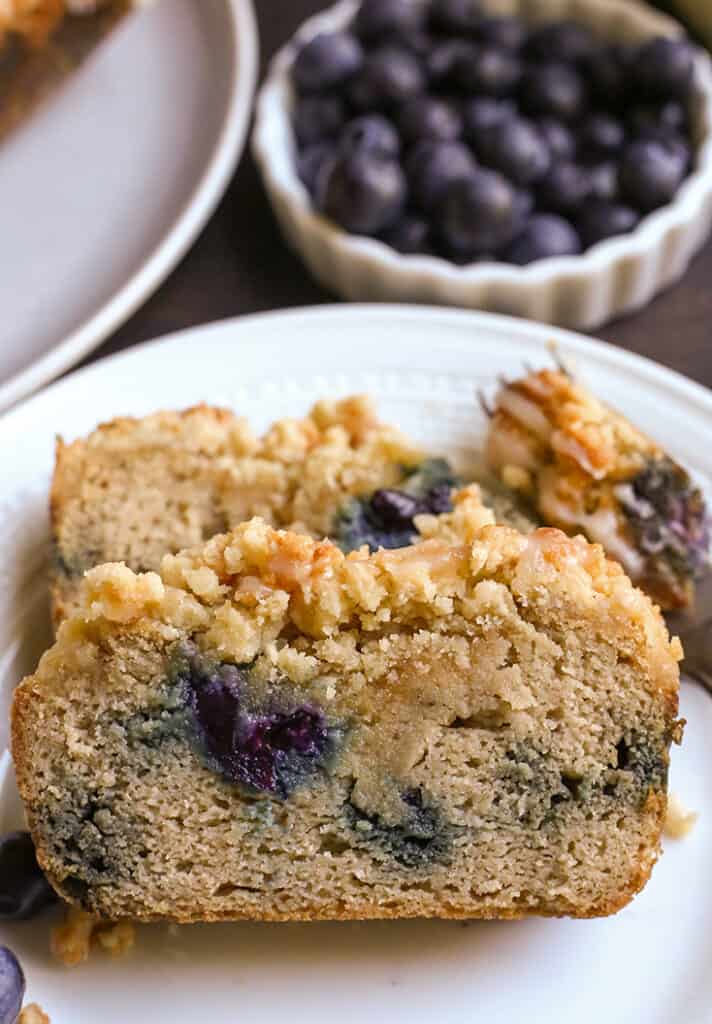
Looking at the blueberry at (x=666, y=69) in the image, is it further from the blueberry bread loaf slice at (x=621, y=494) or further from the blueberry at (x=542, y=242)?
the blueberry bread loaf slice at (x=621, y=494)

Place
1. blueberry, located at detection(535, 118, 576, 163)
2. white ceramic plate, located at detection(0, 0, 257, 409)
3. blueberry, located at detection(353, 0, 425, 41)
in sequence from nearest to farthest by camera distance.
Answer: white ceramic plate, located at detection(0, 0, 257, 409) < blueberry, located at detection(535, 118, 576, 163) < blueberry, located at detection(353, 0, 425, 41)

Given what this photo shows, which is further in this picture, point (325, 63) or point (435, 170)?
point (325, 63)

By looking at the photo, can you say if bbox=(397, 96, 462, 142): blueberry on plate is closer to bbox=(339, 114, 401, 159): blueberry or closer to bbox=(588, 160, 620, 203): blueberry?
bbox=(339, 114, 401, 159): blueberry

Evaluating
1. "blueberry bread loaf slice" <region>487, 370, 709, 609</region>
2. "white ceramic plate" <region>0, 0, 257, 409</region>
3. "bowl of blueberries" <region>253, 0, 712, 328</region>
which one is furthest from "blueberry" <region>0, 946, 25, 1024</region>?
"bowl of blueberries" <region>253, 0, 712, 328</region>

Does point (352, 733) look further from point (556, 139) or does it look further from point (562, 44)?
point (562, 44)

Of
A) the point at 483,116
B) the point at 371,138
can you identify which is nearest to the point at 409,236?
the point at 371,138

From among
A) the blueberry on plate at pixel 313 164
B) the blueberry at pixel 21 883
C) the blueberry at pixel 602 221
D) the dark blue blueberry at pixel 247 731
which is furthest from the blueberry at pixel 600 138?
the blueberry at pixel 21 883
